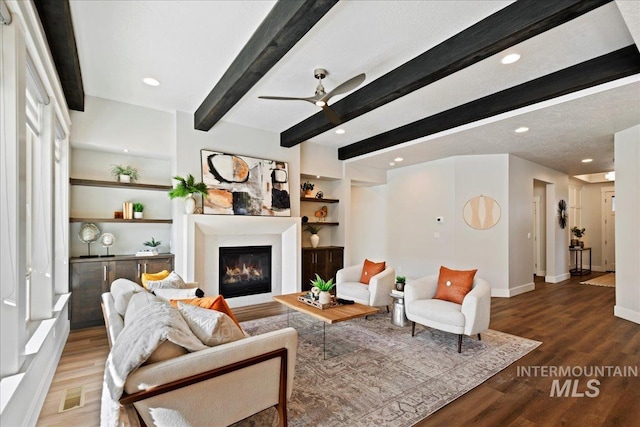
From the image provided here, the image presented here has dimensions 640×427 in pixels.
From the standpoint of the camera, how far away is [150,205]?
4832 millimetres

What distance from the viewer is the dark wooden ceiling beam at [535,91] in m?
2.89

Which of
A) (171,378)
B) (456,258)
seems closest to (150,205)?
(171,378)

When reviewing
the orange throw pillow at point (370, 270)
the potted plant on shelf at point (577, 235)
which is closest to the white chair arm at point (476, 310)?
the orange throw pillow at point (370, 270)

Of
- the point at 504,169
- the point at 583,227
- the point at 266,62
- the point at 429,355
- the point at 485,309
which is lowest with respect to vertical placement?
the point at 429,355

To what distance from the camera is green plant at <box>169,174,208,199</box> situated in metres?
4.41

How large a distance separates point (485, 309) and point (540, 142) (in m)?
3.28

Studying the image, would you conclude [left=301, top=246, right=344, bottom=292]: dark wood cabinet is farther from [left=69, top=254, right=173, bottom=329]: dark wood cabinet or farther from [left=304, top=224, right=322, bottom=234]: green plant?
[left=69, top=254, right=173, bottom=329]: dark wood cabinet

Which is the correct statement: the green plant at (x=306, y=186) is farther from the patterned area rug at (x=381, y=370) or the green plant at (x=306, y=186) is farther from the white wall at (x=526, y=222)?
the white wall at (x=526, y=222)

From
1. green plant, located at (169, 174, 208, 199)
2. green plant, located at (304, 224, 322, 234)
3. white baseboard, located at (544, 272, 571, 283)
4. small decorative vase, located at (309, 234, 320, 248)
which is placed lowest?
white baseboard, located at (544, 272, 571, 283)

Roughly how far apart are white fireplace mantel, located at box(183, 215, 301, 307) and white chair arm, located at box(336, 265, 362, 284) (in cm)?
95

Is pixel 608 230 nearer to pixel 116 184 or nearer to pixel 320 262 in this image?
pixel 320 262

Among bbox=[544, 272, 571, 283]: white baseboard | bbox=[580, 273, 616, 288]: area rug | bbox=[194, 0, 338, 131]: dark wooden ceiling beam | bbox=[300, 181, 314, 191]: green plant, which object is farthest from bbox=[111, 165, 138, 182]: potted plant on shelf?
bbox=[580, 273, 616, 288]: area rug

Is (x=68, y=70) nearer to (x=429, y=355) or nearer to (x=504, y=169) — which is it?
(x=429, y=355)

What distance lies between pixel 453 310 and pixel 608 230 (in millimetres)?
8985
